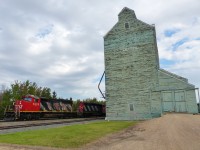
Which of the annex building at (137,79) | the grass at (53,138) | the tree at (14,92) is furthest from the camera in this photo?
the tree at (14,92)

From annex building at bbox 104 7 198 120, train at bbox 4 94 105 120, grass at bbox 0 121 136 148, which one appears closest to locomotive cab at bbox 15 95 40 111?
train at bbox 4 94 105 120

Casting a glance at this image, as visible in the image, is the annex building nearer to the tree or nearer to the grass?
the grass

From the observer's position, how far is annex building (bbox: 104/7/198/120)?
27213mm

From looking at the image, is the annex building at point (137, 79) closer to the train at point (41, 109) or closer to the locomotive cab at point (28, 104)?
the train at point (41, 109)

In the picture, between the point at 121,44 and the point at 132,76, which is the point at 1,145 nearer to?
the point at 132,76

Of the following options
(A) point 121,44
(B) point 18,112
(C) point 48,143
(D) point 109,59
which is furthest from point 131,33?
(C) point 48,143

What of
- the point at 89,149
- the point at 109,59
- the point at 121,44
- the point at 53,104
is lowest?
the point at 89,149

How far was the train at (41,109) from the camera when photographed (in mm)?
29328

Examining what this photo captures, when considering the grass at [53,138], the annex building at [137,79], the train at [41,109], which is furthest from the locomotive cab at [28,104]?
the grass at [53,138]

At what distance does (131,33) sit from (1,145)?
25.4 m

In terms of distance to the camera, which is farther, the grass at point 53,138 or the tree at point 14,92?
the tree at point 14,92

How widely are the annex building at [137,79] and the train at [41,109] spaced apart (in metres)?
10.1

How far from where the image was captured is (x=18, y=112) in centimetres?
2859

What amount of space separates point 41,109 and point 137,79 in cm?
1586
